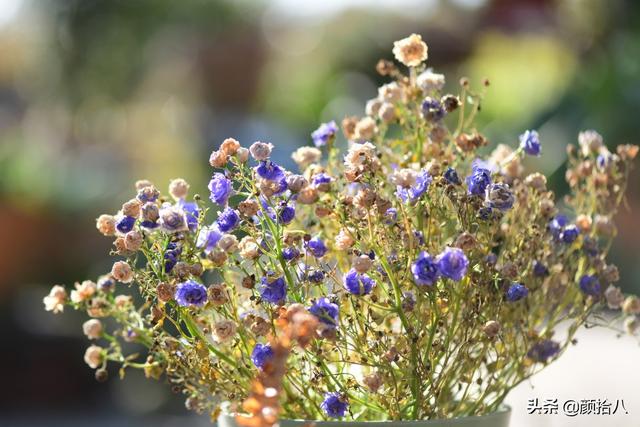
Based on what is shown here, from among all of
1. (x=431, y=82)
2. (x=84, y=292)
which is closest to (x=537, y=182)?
(x=431, y=82)

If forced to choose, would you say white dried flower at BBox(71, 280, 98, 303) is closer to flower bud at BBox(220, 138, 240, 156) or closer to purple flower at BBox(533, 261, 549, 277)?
flower bud at BBox(220, 138, 240, 156)

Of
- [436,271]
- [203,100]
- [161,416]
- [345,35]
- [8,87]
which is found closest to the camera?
[436,271]

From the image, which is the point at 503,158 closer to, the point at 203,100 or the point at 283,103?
the point at 283,103

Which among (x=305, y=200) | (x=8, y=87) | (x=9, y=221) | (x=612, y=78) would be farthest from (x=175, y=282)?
(x=8, y=87)

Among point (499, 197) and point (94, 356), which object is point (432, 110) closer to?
point (499, 197)

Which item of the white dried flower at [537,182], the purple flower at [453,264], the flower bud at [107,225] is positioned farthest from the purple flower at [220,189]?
the white dried flower at [537,182]

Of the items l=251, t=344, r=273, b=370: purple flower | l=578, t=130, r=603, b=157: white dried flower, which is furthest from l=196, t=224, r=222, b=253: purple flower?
l=578, t=130, r=603, b=157: white dried flower
